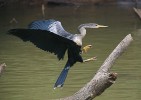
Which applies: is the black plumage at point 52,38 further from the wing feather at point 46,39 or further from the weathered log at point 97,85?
the weathered log at point 97,85

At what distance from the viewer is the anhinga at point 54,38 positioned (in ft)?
17.6

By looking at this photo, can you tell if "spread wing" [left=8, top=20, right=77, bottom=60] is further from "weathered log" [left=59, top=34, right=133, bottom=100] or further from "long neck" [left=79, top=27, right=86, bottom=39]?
"weathered log" [left=59, top=34, right=133, bottom=100]

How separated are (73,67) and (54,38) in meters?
4.73

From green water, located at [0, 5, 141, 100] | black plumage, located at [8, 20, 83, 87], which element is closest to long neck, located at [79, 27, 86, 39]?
black plumage, located at [8, 20, 83, 87]

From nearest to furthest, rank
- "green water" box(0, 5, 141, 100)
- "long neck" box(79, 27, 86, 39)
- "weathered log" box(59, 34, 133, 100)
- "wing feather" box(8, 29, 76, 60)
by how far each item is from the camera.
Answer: "weathered log" box(59, 34, 133, 100), "wing feather" box(8, 29, 76, 60), "long neck" box(79, 27, 86, 39), "green water" box(0, 5, 141, 100)

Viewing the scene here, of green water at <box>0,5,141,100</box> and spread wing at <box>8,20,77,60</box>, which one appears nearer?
spread wing at <box>8,20,77,60</box>

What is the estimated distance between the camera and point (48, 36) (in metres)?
5.50

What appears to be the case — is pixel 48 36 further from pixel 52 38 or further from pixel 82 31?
pixel 82 31

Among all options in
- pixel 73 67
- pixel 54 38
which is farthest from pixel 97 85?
pixel 73 67

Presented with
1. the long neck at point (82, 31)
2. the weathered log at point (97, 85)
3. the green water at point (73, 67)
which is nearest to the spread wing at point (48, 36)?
the long neck at point (82, 31)

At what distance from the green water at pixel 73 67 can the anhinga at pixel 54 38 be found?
218cm

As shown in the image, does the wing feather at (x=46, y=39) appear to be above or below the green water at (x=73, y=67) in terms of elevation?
above

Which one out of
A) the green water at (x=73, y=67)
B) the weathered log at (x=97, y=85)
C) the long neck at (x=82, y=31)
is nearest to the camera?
the weathered log at (x=97, y=85)

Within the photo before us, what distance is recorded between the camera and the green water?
8156 mm
